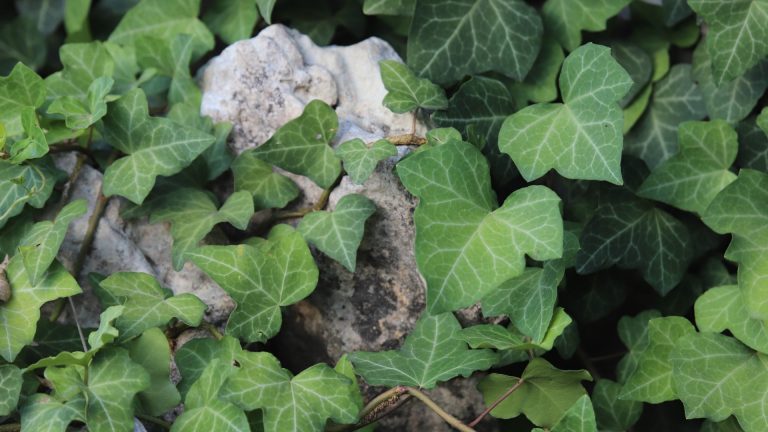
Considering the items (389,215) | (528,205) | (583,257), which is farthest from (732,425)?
(389,215)

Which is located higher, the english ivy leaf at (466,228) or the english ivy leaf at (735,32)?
the english ivy leaf at (735,32)

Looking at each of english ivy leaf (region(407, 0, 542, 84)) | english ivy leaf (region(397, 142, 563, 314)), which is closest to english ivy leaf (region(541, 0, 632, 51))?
english ivy leaf (region(407, 0, 542, 84))

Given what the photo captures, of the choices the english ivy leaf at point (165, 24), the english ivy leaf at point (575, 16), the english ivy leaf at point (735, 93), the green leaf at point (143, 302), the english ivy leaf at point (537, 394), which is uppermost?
the english ivy leaf at point (575, 16)

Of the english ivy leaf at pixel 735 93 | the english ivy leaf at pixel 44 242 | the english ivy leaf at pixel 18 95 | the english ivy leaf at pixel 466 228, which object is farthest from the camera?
the english ivy leaf at pixel 735 93

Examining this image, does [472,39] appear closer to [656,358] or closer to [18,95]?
[656,358]

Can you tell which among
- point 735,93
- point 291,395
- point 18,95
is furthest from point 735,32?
point 18,95

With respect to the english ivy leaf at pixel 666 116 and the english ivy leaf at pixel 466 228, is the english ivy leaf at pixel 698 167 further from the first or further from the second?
the english ivy leaf at pixel 466 228

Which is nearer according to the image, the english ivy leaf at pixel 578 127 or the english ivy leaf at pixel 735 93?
the english ivy leaf at pixel 578 127

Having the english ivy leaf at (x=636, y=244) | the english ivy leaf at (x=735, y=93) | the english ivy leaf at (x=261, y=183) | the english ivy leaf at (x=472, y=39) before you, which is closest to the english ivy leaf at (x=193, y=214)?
the english ivy leaf at (x=261, y=183)
